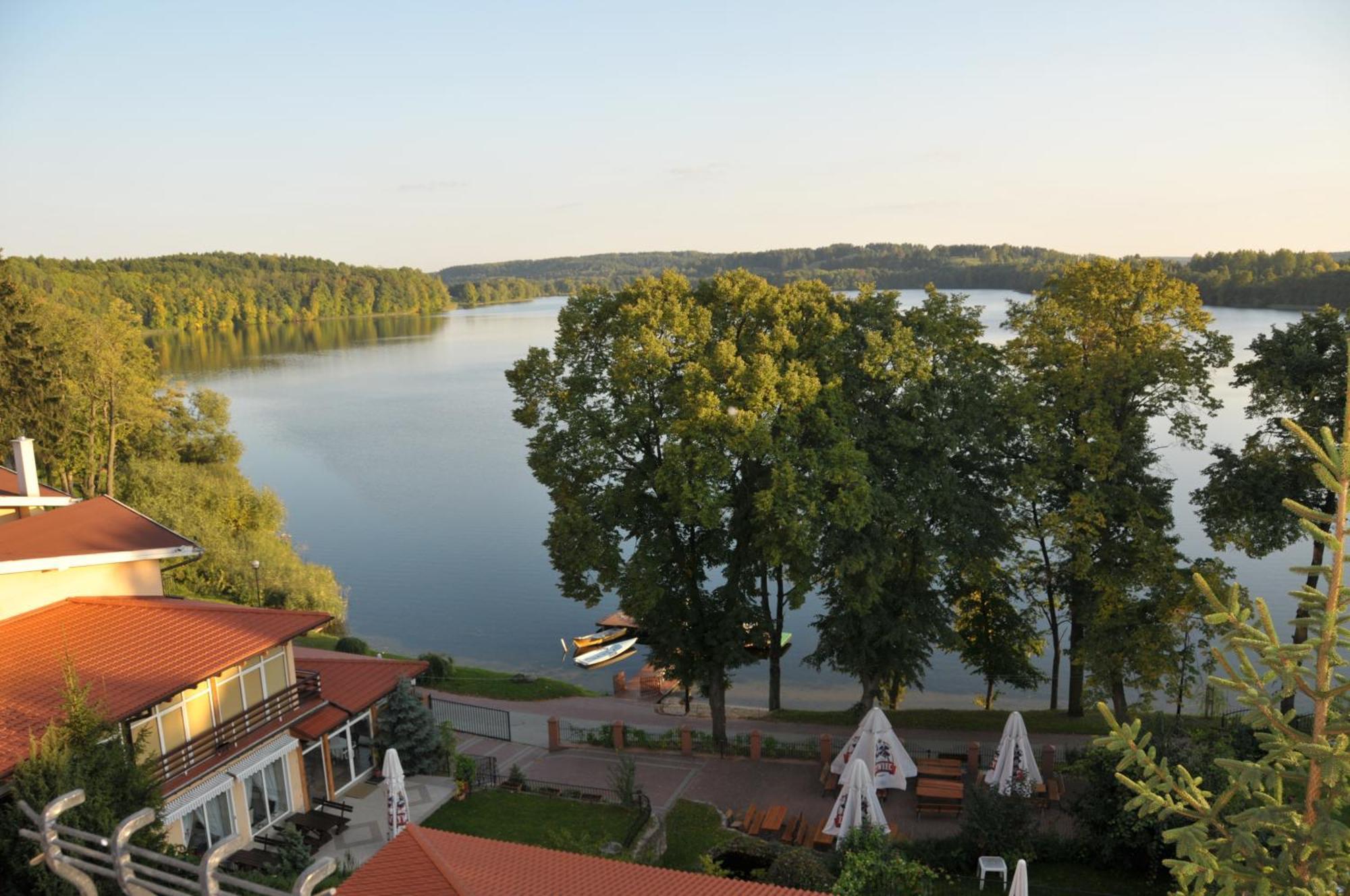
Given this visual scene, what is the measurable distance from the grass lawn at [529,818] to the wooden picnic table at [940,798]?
19.2ft

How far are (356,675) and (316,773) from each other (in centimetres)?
233

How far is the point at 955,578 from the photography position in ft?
81.6

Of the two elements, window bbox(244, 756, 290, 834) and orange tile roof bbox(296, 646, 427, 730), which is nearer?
window bbox(244, 756, 290, 834)

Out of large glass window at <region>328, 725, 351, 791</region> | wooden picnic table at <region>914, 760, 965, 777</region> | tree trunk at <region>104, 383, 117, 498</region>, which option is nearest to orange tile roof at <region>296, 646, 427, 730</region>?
large glass window at <region>328, 725, 351, 791</region>

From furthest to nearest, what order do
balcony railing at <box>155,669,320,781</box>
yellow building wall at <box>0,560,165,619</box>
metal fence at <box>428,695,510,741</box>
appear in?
1. metal fence at <box>428,695,510,741</box>
2. yellow building wall at <box>0,560,165,619</box>
3. balcony railing at <box>155,669,320,781</box>

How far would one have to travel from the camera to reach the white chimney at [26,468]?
A: 1977 cm

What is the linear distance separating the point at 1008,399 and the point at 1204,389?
4464 mm

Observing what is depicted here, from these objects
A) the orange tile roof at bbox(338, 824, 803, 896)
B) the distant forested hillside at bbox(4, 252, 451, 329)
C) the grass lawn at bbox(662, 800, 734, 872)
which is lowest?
the grass lawn at bbox(662, 800, 734, 872)

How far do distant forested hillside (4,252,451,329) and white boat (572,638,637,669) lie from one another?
68.2 m

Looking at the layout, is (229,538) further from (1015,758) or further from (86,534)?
(1015,758)

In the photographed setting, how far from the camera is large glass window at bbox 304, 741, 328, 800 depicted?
62.0 ft

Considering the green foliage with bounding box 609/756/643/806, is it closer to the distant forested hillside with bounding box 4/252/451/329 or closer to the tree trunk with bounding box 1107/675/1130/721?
the tree trunk with bounding box 1107/675/1130/721

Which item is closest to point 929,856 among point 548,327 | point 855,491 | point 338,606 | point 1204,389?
point 855,491

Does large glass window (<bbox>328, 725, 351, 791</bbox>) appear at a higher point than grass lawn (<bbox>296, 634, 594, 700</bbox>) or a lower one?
higher
